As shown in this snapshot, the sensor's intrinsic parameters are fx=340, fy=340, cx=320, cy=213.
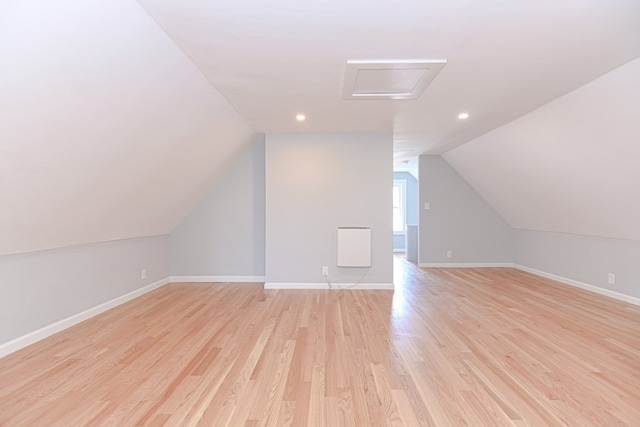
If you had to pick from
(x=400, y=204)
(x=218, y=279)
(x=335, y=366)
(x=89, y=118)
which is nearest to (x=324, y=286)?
(x=218, y=279)

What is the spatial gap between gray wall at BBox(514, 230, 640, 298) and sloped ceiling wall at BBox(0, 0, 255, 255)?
4.95 meters

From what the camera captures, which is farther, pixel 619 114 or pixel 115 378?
pixel 619 114

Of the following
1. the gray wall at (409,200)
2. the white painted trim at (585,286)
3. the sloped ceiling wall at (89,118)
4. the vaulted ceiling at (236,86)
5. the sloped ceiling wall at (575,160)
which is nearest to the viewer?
the sloped ceiling wall at (89,118)

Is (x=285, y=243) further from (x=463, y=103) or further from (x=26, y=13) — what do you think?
(x=26, y=13)

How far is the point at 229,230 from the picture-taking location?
5.36 metres

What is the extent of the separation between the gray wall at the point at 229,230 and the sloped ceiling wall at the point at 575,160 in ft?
11.6

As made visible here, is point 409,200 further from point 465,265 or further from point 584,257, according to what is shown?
point 584,257

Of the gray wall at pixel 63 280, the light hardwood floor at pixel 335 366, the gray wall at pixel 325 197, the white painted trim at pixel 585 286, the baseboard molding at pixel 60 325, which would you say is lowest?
the light hardwood floor at pixel 335 366

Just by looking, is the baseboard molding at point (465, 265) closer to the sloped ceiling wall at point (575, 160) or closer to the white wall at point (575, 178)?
the white wall at point (575, 178)

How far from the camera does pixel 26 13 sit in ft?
4.95

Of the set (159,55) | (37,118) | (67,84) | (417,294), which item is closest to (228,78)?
(159,55)

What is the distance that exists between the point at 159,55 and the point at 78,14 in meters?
0.62

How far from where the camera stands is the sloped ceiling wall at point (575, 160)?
2898 millimetres

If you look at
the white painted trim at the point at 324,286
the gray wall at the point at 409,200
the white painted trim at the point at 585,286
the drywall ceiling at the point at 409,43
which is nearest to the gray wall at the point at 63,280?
the white painted trim at the point at 324,286
